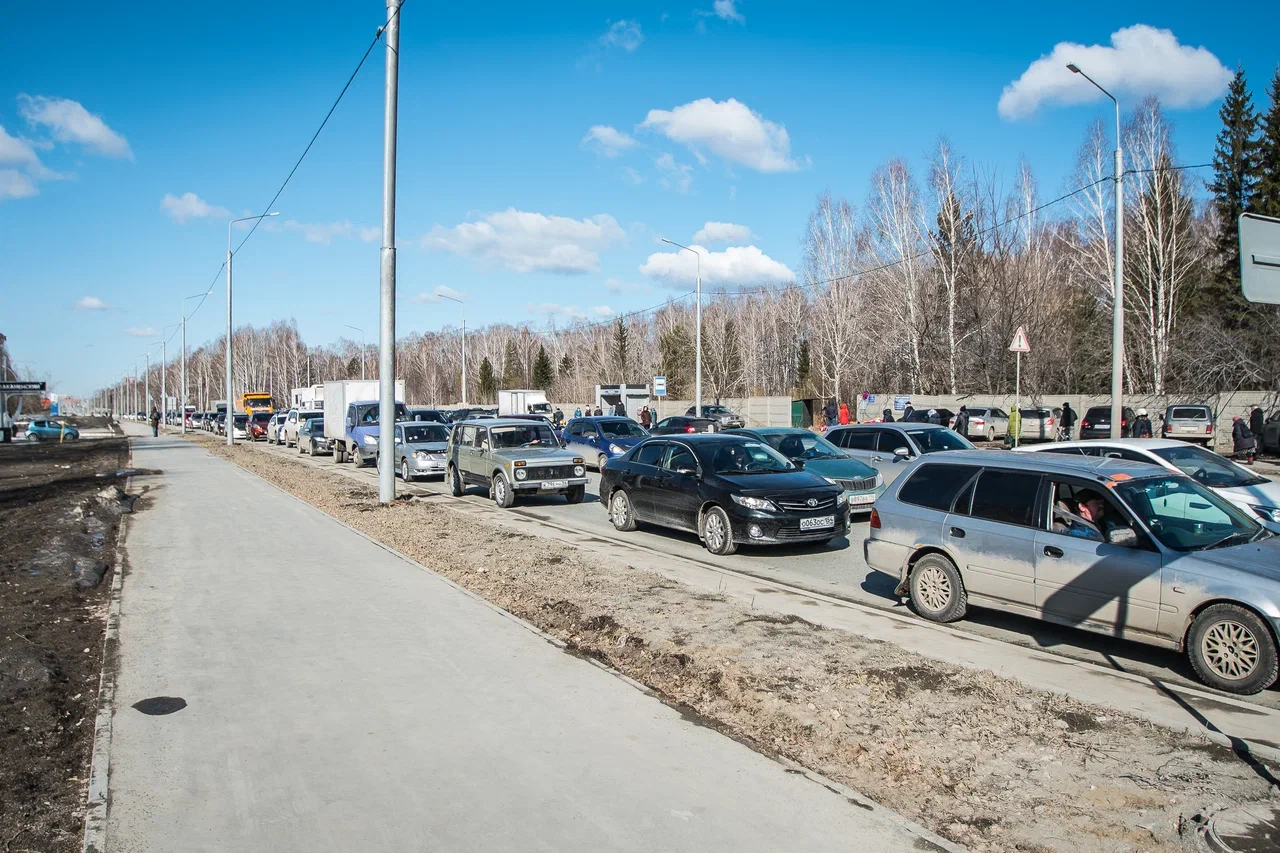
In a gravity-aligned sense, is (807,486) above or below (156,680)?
above

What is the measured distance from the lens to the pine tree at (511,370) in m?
116

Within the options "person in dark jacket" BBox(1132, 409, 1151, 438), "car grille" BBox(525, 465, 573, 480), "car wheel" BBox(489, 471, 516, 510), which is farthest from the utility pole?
"person in dark jacket" BBox(1132, 409, 1151, 438)

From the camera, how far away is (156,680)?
6.29 meters

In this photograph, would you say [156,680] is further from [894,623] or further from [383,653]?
[894,623]

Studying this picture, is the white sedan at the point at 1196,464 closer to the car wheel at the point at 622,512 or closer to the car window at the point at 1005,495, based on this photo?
the car window at the point at 1005,495

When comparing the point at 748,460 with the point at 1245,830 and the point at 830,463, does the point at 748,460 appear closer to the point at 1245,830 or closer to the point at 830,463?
the point at 830,463

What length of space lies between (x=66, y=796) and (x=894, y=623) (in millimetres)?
6269

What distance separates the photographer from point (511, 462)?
17.7m

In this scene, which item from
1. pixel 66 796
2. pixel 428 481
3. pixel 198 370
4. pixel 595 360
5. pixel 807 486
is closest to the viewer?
pixel 66 796

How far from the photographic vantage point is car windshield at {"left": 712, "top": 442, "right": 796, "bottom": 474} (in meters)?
12.4

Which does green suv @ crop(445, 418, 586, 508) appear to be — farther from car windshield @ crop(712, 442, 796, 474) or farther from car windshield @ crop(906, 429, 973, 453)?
car windshield @ crop(906, 429, 973, 453)

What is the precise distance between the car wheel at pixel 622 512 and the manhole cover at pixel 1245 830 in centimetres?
1019

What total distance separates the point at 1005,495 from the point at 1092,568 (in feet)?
3.49

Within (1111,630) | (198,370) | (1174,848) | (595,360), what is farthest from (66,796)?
(198,370)
